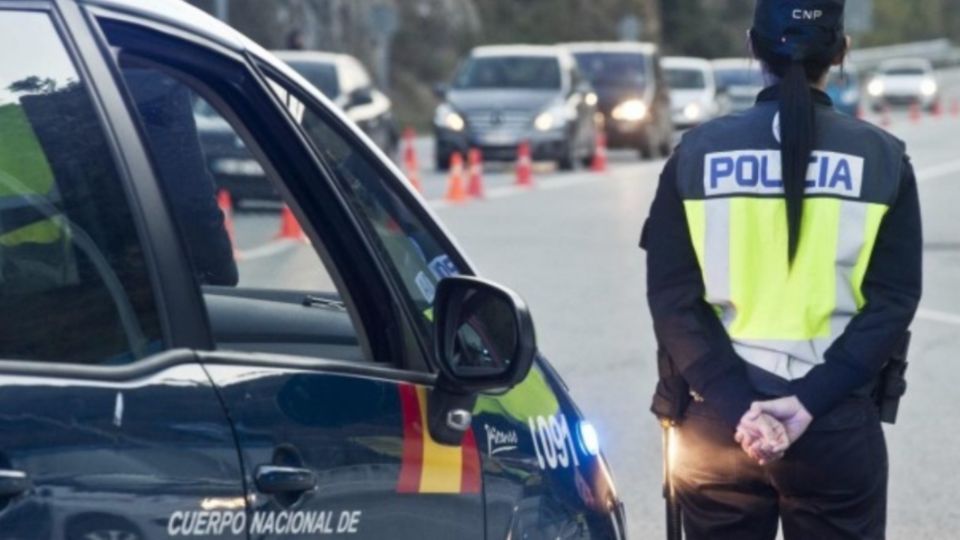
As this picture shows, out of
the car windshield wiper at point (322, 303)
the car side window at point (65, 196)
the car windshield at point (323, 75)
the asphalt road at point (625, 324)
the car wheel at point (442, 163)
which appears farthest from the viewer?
the car wheel at point (442, 163)

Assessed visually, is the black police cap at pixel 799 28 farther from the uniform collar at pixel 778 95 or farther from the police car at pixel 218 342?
the police car at pixel 218 342

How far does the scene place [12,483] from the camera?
2.85 meters

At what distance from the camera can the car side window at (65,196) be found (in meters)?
3.17

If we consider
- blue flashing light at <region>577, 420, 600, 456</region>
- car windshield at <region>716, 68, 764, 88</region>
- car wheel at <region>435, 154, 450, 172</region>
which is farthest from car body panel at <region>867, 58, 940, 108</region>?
blue flashing light at <region>577, 420, 600, 456</region>

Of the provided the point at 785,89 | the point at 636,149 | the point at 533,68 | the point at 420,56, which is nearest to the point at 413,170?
the point at 533,68

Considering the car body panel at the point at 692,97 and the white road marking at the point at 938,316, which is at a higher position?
the white road marking at the point at 938,316

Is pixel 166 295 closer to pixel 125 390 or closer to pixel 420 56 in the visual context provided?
pixel 125 390

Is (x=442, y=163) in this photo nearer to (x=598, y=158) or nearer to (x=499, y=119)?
(x=499, y=119)

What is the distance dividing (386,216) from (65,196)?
0.96m

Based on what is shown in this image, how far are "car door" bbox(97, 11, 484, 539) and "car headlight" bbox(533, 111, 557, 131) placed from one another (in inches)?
1082

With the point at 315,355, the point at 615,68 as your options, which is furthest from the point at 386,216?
the point at 615,68

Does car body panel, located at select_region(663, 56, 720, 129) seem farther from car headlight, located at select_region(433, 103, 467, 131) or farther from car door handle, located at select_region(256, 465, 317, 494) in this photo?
car door handle, located at select_region(256, 465, 317, 494)

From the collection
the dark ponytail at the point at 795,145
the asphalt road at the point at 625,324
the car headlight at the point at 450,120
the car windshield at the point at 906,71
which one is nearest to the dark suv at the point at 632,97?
the car headlight at the point at 450,120

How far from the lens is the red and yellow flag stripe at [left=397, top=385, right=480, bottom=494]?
3578mm
